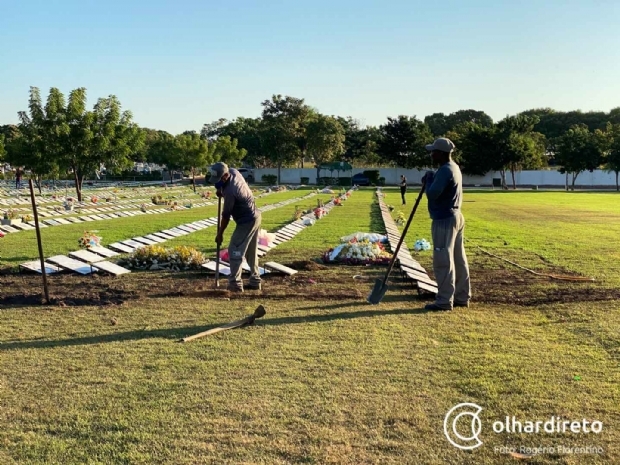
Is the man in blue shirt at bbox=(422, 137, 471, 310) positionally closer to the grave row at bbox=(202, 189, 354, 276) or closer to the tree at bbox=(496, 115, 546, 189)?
the grave row at bbox=(202, 189, 354, 276)

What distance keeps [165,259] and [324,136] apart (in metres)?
58.1

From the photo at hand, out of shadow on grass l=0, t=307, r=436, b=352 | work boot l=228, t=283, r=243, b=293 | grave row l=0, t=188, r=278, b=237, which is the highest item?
grave row l=0, t=188, r=278, b=237

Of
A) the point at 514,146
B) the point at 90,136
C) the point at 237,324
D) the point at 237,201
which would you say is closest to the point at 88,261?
the point at 237,201

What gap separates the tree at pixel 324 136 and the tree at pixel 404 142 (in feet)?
18.2

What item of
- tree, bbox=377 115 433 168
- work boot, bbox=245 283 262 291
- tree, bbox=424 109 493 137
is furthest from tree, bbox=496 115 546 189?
work boot, bbox=245 283 262 291

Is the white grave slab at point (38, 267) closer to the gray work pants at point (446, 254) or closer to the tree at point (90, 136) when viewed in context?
the gray work pants at point (446, 254)

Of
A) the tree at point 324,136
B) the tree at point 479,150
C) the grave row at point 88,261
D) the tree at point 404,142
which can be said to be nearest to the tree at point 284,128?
the tree at point 324,136

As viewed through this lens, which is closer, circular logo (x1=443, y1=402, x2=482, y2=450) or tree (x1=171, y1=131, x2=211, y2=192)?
circular logo (x1=443, y1=402, x2=482, y2=450)

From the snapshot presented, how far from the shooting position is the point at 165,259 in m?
10.9

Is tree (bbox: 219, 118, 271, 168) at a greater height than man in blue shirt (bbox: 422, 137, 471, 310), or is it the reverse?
tree (bbox: 219, 118, 271, 168)

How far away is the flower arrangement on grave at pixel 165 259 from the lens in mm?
10758

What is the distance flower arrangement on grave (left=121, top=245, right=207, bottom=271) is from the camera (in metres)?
10.8

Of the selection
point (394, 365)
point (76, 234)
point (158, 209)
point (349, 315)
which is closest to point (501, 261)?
point (349, 315)
